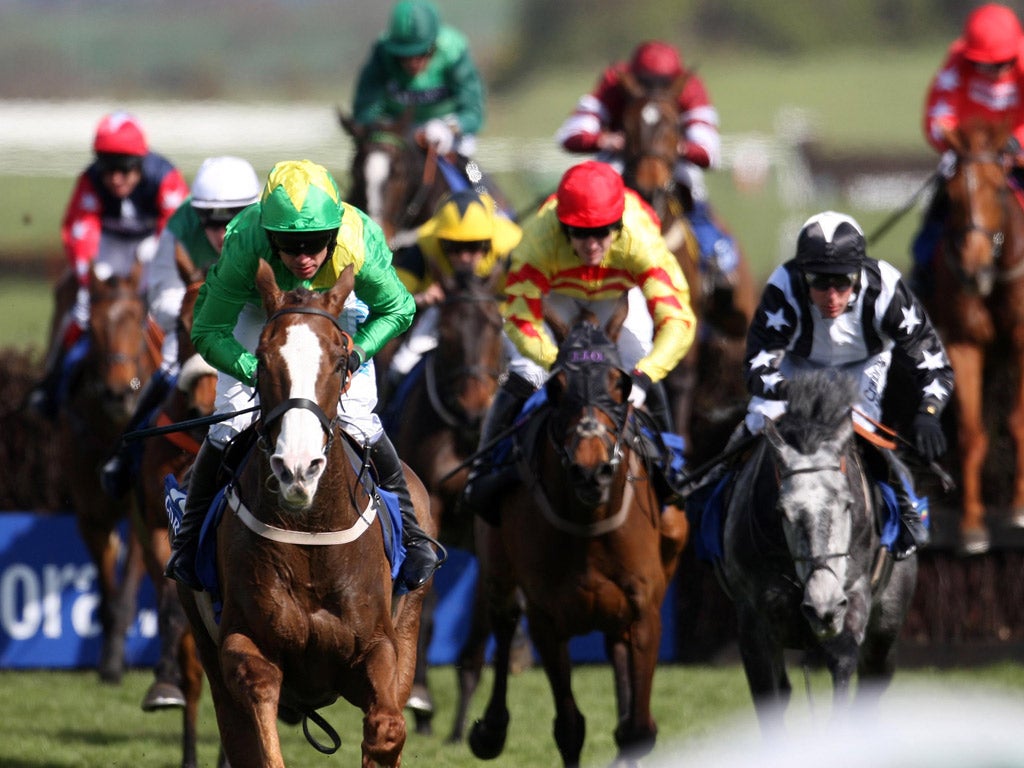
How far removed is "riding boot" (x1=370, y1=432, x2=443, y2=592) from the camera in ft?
18.5

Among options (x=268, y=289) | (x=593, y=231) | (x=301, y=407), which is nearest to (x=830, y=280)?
(x=593, y=231)

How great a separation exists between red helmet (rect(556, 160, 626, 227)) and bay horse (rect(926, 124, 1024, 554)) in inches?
116

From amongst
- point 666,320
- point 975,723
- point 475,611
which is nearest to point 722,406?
point 475,611

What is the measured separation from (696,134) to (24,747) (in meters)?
5.33

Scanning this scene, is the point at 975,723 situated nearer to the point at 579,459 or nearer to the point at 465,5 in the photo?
the point at 579,459

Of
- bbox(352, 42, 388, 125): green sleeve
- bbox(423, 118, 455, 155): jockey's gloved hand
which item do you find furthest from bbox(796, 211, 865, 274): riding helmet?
bbox(352, 42, 388, 125): green sleeve

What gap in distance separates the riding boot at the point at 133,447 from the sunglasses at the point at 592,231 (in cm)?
203

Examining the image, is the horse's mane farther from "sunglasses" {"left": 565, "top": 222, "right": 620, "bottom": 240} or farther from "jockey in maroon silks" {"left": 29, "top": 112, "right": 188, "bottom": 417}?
"jockey in maroon silks" {"left": 29, "top": 112, "right": 188, "bottom": 417}

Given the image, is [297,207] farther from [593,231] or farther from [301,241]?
[593,231]

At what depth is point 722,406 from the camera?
10.3 m

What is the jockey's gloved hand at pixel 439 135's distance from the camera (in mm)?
10953

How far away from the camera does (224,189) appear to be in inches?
319

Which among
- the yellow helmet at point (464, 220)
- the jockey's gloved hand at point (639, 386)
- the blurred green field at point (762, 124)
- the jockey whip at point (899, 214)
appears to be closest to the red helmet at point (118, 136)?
the yellow helmet at point (464, 220)

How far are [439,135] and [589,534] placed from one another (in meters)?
4.73
